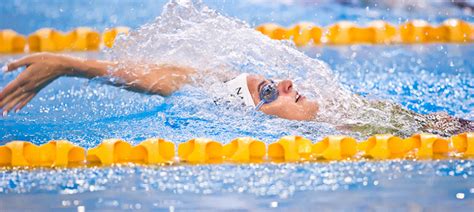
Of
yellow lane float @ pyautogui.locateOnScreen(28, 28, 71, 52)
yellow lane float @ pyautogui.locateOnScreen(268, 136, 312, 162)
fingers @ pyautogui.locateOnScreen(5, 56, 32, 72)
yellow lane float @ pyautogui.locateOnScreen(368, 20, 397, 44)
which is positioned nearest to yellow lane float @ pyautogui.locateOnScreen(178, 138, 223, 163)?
yellow lane float @ pyautogui.locateOnScreen(268, 136, 312, 162)

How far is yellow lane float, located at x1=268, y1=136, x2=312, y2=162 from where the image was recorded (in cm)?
284

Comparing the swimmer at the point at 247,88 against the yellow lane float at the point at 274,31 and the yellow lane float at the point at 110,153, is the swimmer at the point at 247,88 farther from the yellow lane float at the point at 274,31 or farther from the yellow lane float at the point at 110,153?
the yellow lane float at the point at 274,31

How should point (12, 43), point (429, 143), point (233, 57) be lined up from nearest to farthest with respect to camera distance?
point (429, 143) → point (233, 57) → point (12, 43)

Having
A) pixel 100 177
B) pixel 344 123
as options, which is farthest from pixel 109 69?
pixel 344 123

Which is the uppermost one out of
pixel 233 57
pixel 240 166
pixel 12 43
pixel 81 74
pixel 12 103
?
pixel 12 43

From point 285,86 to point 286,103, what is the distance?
0.06 m

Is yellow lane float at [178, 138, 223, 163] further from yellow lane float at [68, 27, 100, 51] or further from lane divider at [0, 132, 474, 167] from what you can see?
yellow lane float at [68, 27, 100, 51]

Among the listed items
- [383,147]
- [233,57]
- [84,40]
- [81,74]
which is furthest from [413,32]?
[81,74]

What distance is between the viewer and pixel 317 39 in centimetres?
546

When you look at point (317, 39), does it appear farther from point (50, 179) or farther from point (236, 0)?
point (50, 179)

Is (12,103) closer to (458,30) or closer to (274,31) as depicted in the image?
(274,31)

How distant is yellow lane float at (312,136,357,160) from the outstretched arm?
0.65 metres

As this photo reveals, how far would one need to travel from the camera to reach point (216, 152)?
113 inches

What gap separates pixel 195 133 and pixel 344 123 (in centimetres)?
51
